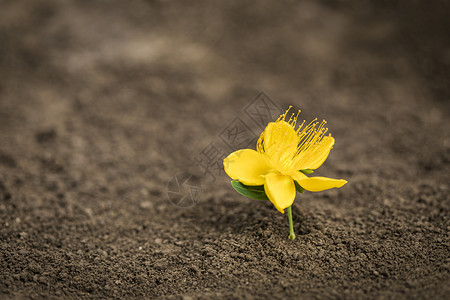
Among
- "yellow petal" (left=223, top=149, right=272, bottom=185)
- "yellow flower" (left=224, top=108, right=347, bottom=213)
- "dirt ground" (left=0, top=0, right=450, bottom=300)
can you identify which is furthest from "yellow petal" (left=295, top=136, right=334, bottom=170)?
"dirt ground" (left=0, top=0, right=450, bottom=300)

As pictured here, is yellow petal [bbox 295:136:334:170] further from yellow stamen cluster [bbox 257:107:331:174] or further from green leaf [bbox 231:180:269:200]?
green leaf [bbox 231:180:269:200]

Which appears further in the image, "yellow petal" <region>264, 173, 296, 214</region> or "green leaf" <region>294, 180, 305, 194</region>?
"green leaf" <region>294, 180, 305, 194</region>

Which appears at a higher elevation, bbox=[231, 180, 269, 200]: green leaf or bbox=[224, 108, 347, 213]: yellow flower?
bbox=[224, 108, 347, 213]: yellow flower

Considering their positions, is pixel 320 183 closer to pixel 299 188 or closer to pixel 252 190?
pixel 299 188

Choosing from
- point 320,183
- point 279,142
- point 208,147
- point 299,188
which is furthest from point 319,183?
point 208,147

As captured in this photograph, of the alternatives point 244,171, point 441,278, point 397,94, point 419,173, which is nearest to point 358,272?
point 441,278

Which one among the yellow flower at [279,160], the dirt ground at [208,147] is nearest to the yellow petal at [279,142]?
the yellow flower at [279,160]
